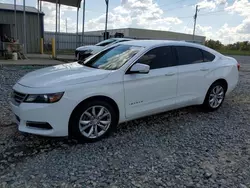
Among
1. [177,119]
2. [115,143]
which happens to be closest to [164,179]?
[115,143]

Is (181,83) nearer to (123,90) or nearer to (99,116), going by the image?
(123,90)

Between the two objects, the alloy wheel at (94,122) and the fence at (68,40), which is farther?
the fence at (68,40)

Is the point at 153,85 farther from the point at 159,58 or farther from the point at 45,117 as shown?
the point at 45,117

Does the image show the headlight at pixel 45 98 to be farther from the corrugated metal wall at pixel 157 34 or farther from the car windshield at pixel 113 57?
the corrugated metal wall at pixel 157 34

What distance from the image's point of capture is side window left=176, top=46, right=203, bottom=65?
14.9 feet

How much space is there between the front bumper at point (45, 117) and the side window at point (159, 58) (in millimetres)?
1532

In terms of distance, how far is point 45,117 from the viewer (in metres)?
3.18

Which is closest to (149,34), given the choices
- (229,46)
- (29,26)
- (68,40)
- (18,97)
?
(229,46)

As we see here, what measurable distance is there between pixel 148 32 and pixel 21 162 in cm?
4160

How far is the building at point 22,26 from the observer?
17.1 meters

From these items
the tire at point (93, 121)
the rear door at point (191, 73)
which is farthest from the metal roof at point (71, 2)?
the tire at point (93, 121)

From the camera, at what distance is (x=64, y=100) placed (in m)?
3.21

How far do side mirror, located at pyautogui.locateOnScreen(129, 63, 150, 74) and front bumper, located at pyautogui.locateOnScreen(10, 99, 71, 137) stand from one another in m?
1.19

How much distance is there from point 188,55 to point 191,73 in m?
0.38
